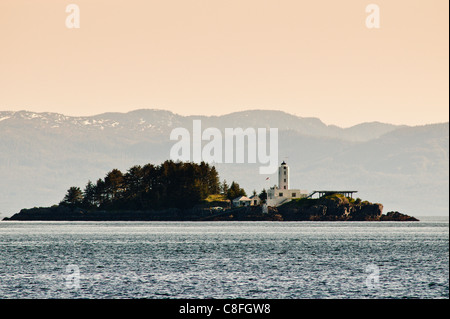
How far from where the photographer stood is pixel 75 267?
265 ft

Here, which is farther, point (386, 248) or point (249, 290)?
point (386, 248)

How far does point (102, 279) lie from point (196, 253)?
34855 millimetres

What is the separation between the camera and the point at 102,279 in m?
68.8
